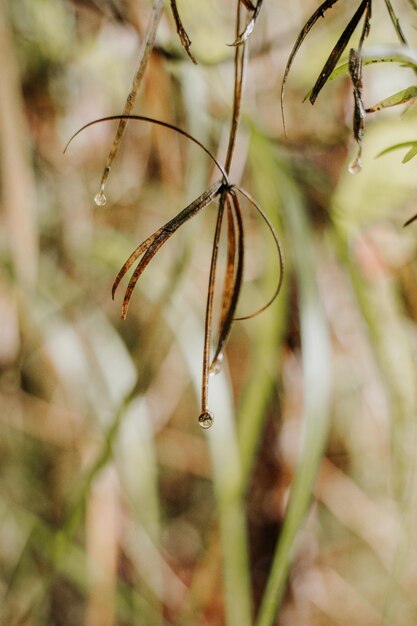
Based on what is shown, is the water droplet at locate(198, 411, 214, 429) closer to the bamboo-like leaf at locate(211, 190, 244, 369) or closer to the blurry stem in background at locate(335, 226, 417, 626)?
the bamboo-like leaf at locate(211, 190, 244, 369)

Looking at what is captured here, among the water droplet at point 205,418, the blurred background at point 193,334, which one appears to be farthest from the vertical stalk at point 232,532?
the water droplet at point 205,418

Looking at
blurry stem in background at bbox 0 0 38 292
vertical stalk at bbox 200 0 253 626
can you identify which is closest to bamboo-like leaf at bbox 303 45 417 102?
vertical stalk at bbox 200 0 253 626

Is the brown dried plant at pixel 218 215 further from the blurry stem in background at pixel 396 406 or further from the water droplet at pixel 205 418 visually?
the blurry stem in background at pixel 396 406

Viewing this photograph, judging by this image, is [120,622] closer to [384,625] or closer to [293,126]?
[384,625]

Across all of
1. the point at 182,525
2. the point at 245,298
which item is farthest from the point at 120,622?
the point at 245,298

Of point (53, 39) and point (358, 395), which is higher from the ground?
point (53, 39)

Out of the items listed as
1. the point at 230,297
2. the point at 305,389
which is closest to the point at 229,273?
the point at 230,297

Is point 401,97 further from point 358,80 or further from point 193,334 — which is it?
point 193,334
